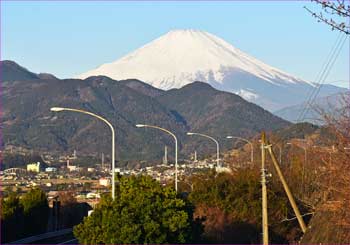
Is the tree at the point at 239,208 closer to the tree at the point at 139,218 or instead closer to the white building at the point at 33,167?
the tree at the point at 139,218

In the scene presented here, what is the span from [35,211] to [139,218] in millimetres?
22897

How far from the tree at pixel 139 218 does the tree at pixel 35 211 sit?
19.6 metres

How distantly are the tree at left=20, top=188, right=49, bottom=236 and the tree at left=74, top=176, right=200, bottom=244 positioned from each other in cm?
1965

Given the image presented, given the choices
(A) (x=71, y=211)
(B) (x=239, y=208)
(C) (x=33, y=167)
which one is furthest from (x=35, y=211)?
(C) (x=33, y=167)

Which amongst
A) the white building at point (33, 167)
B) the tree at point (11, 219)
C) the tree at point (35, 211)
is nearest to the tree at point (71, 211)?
the tree at point (35, 211)

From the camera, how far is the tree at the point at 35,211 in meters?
52.6

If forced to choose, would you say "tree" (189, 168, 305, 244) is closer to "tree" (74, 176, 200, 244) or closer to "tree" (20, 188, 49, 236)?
"tree" (74, 176, 200, 244)

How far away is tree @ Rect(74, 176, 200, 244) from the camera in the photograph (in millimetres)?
30869

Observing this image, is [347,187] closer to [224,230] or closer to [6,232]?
[224,230]

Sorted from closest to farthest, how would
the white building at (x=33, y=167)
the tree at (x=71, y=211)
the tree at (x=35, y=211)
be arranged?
the tree at (x=35, y=211) → the tree at (x=71, y=211) → the white building at (x=33, y=167)

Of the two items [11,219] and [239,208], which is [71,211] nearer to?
[11,219]

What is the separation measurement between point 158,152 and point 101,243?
492 feet

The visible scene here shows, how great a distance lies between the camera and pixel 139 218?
31.9m

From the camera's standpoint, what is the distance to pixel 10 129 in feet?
632
